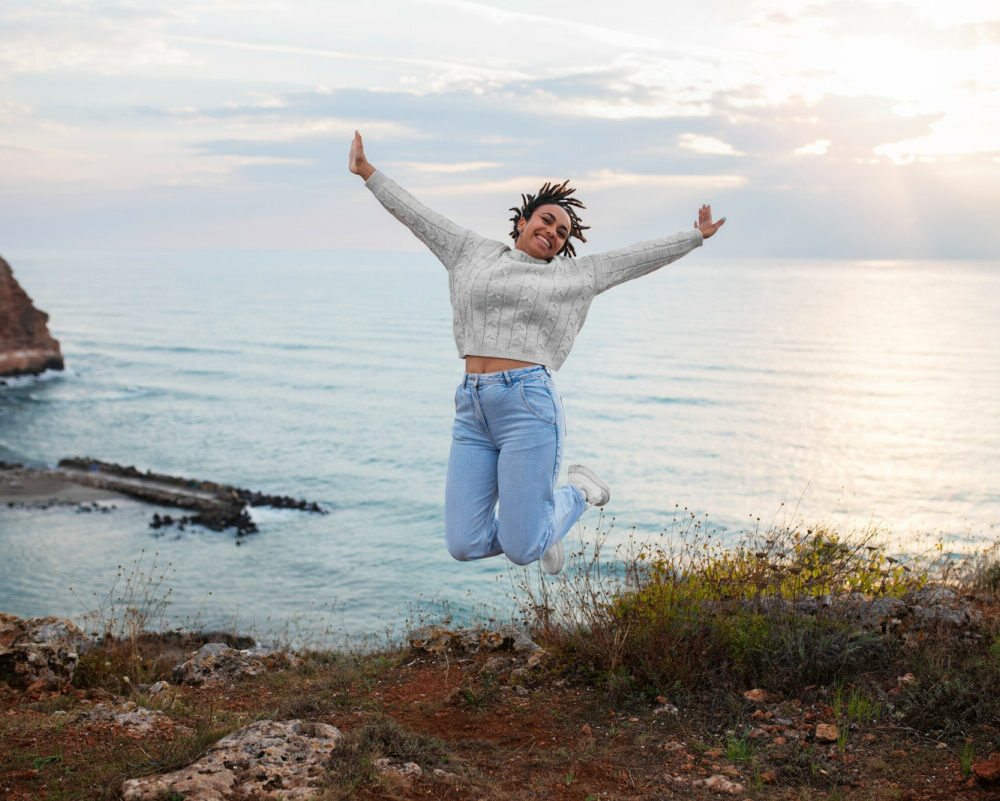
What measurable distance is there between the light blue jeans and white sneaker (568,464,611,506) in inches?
20.6

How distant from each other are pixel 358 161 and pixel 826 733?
453 cm

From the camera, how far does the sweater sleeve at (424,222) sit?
5.30m

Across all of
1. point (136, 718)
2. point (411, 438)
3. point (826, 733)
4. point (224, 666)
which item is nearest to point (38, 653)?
point (224, 666)

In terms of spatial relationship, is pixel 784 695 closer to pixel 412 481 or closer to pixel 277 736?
pixel 277 736

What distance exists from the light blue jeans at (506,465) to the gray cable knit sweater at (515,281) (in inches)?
7.5

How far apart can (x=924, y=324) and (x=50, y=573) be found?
296ft

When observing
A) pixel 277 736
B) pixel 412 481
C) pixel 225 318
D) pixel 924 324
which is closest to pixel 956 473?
pixel 412 481

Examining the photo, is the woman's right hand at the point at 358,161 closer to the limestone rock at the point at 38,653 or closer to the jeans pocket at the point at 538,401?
the jeans pocket at the point at 538,401

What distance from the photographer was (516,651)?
283 inches

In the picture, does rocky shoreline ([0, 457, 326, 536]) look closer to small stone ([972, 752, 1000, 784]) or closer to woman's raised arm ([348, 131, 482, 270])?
woman's raised arm ([348, 131, 482, 270])

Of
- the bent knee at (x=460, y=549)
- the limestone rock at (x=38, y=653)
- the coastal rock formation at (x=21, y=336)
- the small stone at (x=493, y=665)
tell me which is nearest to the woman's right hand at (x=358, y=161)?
the bent knee at (x=460, y=549)

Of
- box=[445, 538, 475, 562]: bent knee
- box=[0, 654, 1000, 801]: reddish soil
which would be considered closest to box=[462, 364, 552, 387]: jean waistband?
box=[445, 538, 475, 562]: bent knee

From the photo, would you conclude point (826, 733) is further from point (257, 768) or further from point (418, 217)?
point (418, 217)

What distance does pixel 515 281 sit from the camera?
493 centimetres
